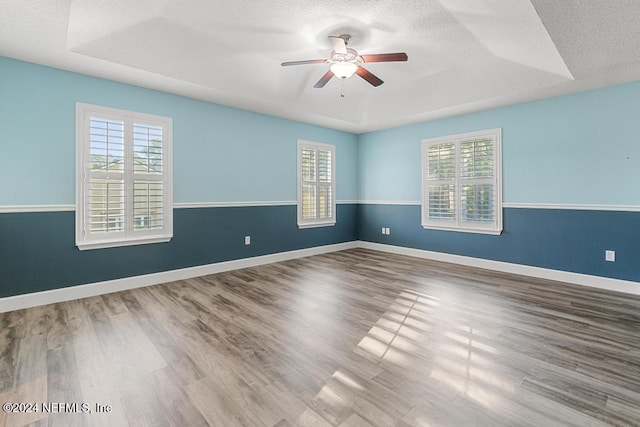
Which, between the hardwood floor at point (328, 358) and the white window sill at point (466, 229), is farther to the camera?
the white window sill at point (466, 229)

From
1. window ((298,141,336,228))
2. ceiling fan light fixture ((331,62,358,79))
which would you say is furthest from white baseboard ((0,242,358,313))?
ceiling fan light fixture ((331,62,358,79))

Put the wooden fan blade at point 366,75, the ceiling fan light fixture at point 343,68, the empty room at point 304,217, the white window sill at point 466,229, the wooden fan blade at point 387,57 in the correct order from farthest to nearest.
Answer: the white window sill at point 466,229 → the wooden fan blade at point 366,75 → the ceiling fan light fixture at point 343,68 → the wooden fan blade at point 387,57 → the empty room at point 304,217

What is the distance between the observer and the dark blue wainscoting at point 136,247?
10.0 feet

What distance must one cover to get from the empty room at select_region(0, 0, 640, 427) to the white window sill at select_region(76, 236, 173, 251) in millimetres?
33

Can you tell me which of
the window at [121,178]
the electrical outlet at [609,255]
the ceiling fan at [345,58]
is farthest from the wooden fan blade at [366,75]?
the electrical outlet at [609,255]

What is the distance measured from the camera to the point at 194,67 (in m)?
3.45

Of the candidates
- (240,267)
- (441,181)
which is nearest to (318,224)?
(240,267)

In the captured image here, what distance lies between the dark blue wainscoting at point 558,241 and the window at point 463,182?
17 centimetres

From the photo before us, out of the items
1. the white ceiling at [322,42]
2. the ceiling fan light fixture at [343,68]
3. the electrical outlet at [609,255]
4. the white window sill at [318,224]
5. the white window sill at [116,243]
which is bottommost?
the electrical outlet at [609,255]

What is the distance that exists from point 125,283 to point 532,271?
17.8ft

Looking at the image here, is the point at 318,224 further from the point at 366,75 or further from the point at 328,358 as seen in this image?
the point at 328,358

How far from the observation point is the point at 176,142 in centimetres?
406

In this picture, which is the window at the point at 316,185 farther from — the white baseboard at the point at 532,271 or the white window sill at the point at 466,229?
the white window sill at the point at 466,229

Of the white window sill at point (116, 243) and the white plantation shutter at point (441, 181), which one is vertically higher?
the white plantation shutter at point (441, 181)
